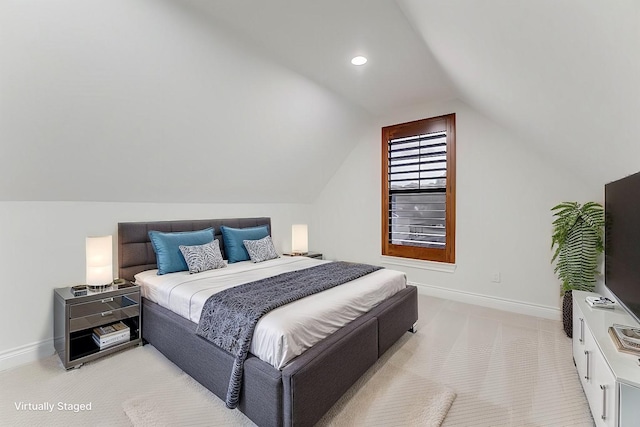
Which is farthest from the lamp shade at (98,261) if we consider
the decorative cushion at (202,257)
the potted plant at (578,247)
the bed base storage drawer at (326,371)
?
the potted plant at (578,247)

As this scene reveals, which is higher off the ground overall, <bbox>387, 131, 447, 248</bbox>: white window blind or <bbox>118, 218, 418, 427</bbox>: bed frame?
<bbox>387, 131, 447, 248</bbox>: white window blind

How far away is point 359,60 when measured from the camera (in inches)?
109

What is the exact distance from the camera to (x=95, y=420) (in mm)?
1767

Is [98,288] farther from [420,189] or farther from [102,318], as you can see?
[420,189]

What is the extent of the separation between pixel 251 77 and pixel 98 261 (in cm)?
210

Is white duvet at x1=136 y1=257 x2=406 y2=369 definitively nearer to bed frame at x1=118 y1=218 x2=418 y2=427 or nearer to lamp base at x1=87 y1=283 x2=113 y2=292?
bed frame at x1=118 y1=218 x2=418 y2=427

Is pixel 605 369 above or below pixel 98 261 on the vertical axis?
below

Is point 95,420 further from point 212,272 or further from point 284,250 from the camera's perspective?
point 284,250

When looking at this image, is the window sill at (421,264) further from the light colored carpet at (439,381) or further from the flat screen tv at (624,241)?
the flat screen tv at (624,241)

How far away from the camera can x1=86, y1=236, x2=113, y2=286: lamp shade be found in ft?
8.24

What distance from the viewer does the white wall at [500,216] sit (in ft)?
10.7

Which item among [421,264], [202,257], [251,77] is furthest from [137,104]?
[421,264]

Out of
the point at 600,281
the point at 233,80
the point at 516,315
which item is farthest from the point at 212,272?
the point at 600,281

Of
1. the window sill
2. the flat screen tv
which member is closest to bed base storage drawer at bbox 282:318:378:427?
the flat screen tv
